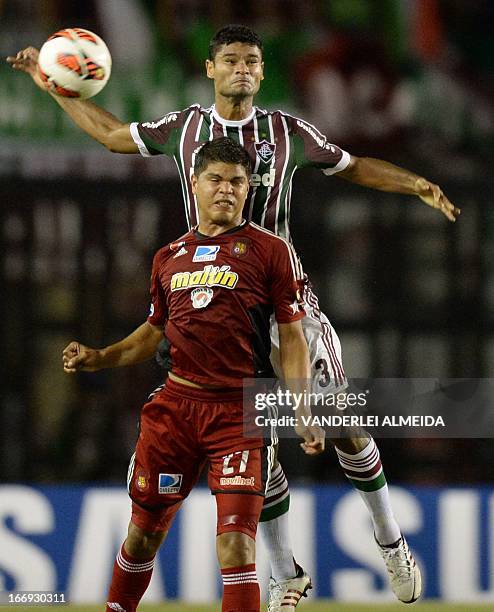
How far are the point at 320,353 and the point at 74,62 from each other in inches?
60.6

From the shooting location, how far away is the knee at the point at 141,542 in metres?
5.68

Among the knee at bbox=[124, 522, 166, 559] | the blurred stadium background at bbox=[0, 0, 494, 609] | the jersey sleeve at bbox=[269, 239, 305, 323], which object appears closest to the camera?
the jersey sleeve at bbox=[269, 239, 305, 323]

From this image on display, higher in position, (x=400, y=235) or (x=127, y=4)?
(x=127, y=4)

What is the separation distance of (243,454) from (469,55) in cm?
369

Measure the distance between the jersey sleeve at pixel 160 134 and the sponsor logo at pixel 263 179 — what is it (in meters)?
0.37

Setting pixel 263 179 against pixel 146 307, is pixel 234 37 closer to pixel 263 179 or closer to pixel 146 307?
pixel 263 179

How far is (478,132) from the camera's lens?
26.6ft

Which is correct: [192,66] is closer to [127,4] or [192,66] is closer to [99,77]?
[127,4]

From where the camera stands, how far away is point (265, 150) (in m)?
5.87

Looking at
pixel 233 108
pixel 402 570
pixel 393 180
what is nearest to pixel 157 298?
pixel 233 108

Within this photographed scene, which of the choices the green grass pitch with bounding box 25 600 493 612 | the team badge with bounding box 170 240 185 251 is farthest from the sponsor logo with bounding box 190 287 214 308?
the green grass pitch with bounding box 25 600 493 612

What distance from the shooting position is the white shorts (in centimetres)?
586

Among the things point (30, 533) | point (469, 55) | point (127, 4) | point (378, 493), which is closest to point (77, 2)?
point (127, 4)

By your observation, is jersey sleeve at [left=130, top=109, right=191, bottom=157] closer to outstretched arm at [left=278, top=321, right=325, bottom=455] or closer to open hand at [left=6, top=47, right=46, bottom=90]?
open hand at [left=6, top=47, right=46, bottom=90]
